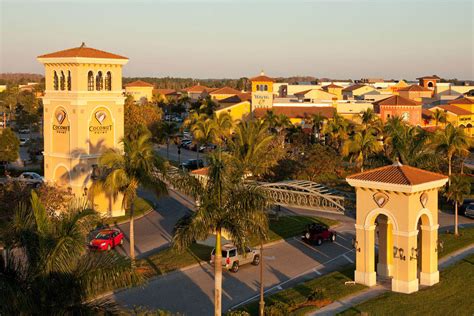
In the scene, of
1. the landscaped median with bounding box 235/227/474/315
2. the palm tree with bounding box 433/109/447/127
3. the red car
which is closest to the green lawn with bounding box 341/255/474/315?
the landscaped median with bounding box 235/227/474/315

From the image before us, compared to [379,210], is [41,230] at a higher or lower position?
higher

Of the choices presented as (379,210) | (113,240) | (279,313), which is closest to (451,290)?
(379,210)

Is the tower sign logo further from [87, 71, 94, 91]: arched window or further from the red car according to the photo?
the red car

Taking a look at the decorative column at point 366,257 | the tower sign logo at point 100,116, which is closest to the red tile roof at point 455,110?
the tower sign logo at point 100,116

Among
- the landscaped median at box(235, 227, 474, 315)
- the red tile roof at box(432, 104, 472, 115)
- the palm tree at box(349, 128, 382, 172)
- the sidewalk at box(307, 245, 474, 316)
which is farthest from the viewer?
the red tile roof at box(432, 104, 472, 115)

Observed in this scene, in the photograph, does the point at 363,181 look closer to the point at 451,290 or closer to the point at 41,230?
the point at 451,290

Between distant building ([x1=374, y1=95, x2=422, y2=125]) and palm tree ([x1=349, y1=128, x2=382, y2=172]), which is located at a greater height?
distant building ([x1=374, y1=95, x2=422, y2=125])
